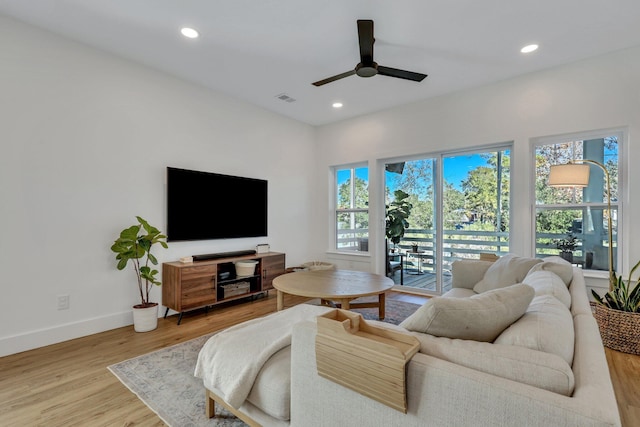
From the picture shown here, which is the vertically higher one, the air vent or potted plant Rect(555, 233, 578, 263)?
the air vent

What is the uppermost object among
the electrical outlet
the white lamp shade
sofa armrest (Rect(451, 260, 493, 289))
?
the white lamp shade

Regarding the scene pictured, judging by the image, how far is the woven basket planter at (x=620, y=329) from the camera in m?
2.43

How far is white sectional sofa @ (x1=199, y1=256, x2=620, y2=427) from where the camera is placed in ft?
2.36

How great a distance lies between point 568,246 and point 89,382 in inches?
185

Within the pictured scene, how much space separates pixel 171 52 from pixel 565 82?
4250 millimetres

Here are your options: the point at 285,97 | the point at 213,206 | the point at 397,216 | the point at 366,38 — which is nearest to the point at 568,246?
the point at 397,216

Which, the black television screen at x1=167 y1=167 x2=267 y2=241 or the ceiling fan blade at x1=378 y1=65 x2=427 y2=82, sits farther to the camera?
the black television screen at x1=167 y1=167 x2=267 y2=241

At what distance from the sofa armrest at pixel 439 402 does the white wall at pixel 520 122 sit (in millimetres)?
3435

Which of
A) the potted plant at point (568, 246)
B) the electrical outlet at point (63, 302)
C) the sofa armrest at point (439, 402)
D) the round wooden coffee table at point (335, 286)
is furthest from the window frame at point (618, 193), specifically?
the electrical outlet at point (63, 302)

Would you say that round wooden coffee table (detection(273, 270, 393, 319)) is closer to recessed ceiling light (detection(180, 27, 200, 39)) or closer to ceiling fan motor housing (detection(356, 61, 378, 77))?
ceiling fan motor housing (detection(356, 61, 378, 77))

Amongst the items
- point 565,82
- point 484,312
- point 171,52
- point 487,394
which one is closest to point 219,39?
point 171,52

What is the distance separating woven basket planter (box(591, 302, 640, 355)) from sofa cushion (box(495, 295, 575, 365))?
200 centimetres

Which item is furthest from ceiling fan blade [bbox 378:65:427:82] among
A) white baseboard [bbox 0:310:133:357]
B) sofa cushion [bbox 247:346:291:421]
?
white baseboard [bbox 0:310:133:357]

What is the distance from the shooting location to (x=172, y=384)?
2010mm
